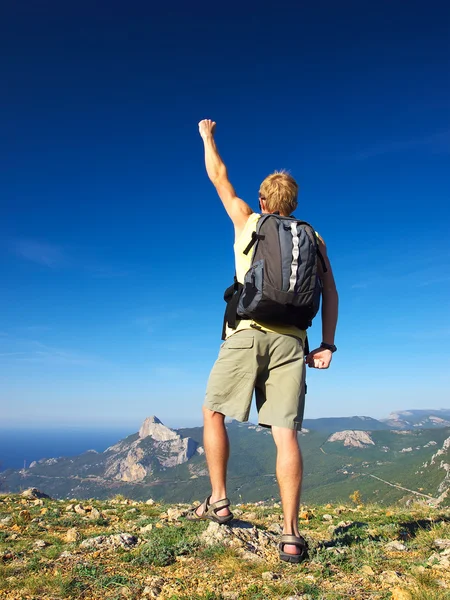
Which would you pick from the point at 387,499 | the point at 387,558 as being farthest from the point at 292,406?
the point at 387,499

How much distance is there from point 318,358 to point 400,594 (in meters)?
2.29

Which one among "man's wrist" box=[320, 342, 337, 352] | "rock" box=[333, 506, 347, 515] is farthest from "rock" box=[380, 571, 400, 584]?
"rock" box=[333, 506, 347, 515]

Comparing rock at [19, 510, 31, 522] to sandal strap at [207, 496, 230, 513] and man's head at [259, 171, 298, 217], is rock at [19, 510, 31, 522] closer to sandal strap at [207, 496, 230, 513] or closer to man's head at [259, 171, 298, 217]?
sandal strap at [207, 496, 230, 513]

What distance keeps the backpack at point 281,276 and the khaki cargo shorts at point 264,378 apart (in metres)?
0.25

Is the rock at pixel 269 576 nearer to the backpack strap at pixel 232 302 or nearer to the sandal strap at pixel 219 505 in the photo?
the sandal strap at pixel 219 505

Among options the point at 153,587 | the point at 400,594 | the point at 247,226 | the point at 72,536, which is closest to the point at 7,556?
the point at 72,536

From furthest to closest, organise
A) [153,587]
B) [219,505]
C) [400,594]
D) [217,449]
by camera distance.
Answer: [219,505]
[217,449]
[153,587]
[400,594]

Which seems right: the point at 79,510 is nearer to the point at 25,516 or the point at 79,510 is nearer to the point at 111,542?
the point at 25,516

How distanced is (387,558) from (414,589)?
47.4 inches

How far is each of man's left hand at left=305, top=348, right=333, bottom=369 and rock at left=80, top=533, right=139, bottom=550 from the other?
291 cm

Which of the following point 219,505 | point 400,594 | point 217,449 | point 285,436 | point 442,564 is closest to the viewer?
point 400,594

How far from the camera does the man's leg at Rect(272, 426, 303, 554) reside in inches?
165

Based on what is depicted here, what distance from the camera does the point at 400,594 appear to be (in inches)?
125

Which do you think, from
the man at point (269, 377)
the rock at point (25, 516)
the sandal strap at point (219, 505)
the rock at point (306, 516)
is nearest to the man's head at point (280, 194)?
the man at point (269, 377)
